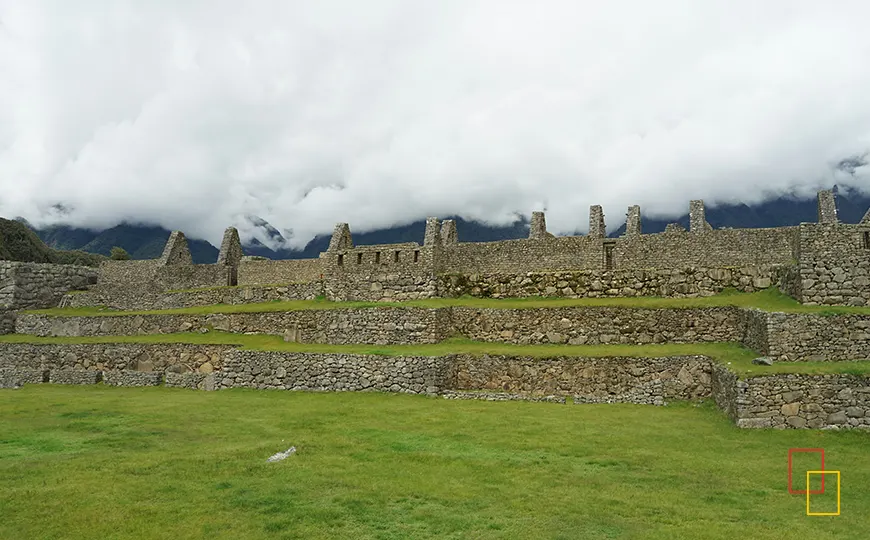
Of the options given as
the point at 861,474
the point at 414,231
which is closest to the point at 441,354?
the point at 861,474

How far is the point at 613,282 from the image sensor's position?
927 inches

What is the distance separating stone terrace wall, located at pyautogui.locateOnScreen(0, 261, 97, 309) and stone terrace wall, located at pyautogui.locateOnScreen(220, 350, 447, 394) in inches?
795

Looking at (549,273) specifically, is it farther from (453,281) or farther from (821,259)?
(821,259)

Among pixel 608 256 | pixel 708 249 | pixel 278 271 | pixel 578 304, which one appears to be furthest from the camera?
pixel 278 271

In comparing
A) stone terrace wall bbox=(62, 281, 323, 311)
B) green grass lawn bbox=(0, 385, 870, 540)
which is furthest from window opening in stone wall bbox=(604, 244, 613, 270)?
stone terrace wall bbox=(62, 281, 323, 311)

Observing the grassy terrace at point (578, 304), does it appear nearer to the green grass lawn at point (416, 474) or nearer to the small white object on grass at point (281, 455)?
the green grass lawn at point (416, 474)

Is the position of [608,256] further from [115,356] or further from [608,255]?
[115,356]

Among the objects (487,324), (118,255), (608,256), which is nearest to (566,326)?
(487,324)

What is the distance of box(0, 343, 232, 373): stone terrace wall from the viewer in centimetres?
2433

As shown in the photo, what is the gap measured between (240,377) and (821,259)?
20.6m

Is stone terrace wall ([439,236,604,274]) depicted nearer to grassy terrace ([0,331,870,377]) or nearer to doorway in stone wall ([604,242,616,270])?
doorway in stone wall ([604,242,616,270])

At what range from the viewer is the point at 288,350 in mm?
21797

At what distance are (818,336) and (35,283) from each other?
40.2 m

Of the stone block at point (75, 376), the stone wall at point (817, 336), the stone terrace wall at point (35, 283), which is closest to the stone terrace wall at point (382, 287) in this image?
the stone block at point (75, 376)
